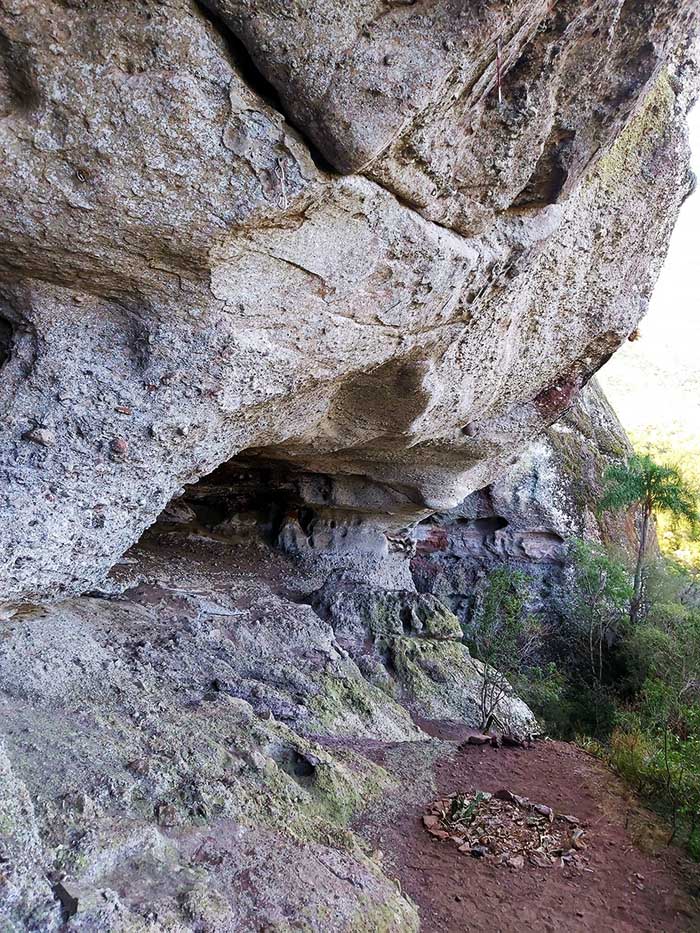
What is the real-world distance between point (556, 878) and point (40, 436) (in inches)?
138

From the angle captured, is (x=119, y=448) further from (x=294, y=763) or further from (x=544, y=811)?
(x=544, y=811)

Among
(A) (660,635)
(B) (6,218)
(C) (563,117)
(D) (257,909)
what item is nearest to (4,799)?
(D) (257,909)

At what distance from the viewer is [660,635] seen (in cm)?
1005

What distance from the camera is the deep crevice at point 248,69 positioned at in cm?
271

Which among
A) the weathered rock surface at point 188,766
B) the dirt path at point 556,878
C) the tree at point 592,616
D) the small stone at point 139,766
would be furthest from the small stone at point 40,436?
the tree at point 592,616

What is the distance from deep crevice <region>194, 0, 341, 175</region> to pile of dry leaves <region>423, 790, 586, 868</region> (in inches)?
143

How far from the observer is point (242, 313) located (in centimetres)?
363

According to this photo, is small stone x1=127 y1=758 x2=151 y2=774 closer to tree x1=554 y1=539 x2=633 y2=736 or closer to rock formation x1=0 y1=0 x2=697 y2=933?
rock formation x1=0 y1=0 x2=697 y2=933

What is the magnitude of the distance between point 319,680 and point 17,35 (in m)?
4.53

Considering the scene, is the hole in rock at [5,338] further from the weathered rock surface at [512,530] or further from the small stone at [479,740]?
the weathered rock surface at [512,530]

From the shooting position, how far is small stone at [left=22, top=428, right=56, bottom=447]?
3.48 metres

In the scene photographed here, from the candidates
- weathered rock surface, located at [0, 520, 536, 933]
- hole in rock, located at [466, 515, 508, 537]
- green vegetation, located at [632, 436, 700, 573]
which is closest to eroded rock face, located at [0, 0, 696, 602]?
weathered rock surface, located at [0, 520, 536, 933]

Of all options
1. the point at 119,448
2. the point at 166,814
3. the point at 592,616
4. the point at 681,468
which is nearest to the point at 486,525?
the point at 592,616

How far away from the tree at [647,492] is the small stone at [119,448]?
360 inches
